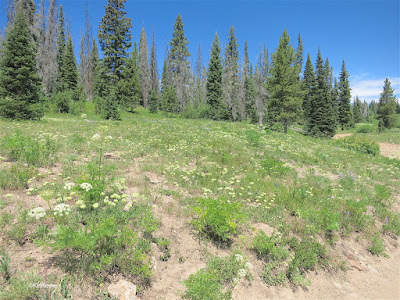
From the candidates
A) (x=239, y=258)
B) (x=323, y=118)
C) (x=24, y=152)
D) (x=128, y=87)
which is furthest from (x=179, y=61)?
(x=239, y=258)

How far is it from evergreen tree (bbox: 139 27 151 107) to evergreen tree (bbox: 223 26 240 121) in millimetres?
20200

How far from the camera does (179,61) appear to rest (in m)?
39.0

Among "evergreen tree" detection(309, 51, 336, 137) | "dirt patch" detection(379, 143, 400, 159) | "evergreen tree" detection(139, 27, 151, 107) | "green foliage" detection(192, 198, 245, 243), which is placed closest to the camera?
"green foliage" detection(192, 198, 245, 243)

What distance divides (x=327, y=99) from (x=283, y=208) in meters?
40.1

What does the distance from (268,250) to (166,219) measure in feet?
6.77

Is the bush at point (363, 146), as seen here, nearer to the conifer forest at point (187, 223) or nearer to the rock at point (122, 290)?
the conifer forest at point (187, 223)

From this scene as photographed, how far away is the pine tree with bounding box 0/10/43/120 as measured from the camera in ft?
44.4

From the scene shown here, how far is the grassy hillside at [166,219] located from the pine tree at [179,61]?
103 ft

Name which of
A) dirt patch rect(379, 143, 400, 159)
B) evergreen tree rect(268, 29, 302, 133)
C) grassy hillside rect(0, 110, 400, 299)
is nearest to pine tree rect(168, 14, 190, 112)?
evergreen tree rect(268, 29, 302, 133)

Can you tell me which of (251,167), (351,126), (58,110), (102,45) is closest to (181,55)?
(102,45)

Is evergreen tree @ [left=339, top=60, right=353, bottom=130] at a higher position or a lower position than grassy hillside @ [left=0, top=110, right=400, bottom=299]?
higher

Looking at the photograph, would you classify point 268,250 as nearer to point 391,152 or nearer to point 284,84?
point 391,152

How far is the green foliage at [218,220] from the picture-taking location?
12.7 feet

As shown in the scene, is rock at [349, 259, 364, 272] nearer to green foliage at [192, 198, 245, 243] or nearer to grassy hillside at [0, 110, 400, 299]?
grassy hillside at [0, 110, 400, 299]
